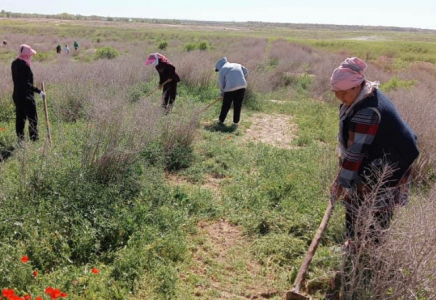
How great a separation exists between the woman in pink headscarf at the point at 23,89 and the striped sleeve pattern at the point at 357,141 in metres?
4.86

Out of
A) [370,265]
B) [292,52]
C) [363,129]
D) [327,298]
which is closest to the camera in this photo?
[370,265]

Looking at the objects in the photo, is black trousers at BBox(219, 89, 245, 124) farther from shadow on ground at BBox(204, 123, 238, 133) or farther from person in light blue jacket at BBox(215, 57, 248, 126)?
shadow on ground at BBox(204, 123, 238, 133)

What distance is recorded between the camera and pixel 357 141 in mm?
2902

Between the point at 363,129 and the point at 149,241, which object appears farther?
the point at 149,241

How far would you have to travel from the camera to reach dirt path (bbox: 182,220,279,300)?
126 inches

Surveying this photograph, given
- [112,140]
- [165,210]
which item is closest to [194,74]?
[112,140]

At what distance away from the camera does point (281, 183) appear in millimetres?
4859

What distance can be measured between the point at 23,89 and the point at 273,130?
493cm

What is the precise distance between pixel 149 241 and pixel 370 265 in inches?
76.6

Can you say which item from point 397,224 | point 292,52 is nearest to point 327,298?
point 397,224

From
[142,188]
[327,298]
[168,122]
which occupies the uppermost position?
[168,122]

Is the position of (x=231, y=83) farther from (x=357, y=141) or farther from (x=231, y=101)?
(x=357, y=141)

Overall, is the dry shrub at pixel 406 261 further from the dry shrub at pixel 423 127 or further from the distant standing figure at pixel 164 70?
the distant standing figure at pixel 164 70

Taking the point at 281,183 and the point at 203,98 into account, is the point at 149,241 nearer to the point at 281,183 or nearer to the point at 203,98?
the point at 281,183
